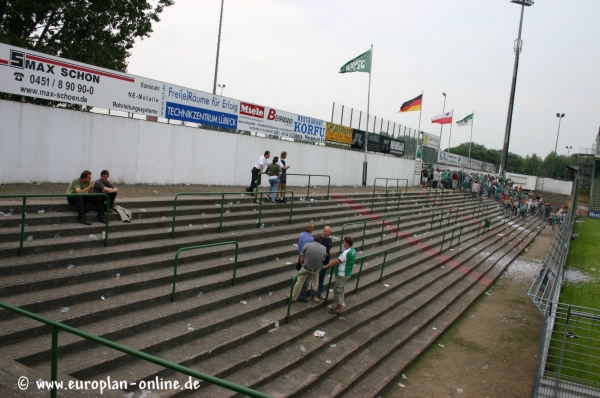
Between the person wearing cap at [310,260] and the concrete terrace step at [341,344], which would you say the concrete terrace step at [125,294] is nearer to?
the person wearing cap at [310,260]

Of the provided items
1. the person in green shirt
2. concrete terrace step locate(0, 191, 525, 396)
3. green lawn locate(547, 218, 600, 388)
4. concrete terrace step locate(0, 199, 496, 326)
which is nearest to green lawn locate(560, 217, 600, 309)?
green lawn locate(547, 218, 600, 388)

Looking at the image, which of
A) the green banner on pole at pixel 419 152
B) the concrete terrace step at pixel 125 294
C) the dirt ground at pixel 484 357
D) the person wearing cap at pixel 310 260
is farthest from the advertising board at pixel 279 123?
the green banner on pole at pixel 419 152

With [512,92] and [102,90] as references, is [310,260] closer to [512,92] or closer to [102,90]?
[102,90]

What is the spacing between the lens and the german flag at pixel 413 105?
89.4ft

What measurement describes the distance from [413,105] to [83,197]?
22643 mm

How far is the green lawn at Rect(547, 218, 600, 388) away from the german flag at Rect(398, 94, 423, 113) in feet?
38.3

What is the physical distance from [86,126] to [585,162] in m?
50.8

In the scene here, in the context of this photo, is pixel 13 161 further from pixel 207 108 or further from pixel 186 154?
pixel 207 108

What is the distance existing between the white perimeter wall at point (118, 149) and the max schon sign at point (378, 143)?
636cm

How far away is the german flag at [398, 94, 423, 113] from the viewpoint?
27234mm

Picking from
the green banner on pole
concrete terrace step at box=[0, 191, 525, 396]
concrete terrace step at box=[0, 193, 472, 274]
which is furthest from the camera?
the green banner on pole

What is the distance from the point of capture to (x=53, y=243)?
24.7 ft

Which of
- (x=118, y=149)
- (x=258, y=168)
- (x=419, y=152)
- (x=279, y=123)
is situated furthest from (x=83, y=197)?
(x=419, y=152)

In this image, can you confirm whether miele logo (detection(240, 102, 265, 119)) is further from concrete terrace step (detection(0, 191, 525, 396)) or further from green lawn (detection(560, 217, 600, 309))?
green lawn (detection(560, 217, 600, 309))
